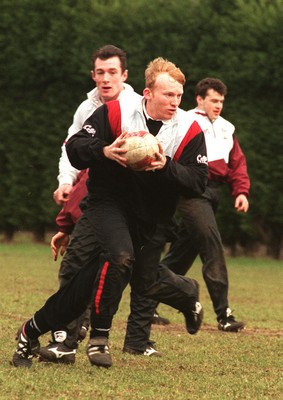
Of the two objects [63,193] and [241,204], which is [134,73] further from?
[63,193]

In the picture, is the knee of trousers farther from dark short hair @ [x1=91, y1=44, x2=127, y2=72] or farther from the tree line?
the tree line

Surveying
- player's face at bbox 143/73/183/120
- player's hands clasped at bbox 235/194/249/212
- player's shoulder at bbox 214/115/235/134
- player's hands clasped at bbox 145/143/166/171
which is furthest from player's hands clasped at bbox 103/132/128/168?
player's shoulder at bbox 214/115/235/134

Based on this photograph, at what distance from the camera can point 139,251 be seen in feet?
26.9

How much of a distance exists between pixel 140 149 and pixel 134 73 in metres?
11.6

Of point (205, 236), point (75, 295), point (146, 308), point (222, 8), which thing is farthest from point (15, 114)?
point (75, 295)

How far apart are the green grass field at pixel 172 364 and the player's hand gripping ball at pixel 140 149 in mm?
1291

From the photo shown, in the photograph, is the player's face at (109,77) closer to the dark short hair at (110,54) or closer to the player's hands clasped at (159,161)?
the dark short hair at (110,54)

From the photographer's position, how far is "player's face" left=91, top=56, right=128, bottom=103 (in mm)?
9328

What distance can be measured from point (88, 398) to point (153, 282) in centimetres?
188

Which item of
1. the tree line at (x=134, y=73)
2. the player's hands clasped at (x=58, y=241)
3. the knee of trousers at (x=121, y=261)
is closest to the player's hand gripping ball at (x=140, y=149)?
the knee of trousers at (x=121, y=261)

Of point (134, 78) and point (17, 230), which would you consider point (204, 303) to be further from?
point (17, 230)

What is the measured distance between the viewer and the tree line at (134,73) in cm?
1802

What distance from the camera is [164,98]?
309 inches

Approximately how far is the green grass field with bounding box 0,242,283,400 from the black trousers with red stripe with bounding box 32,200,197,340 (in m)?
0.34
